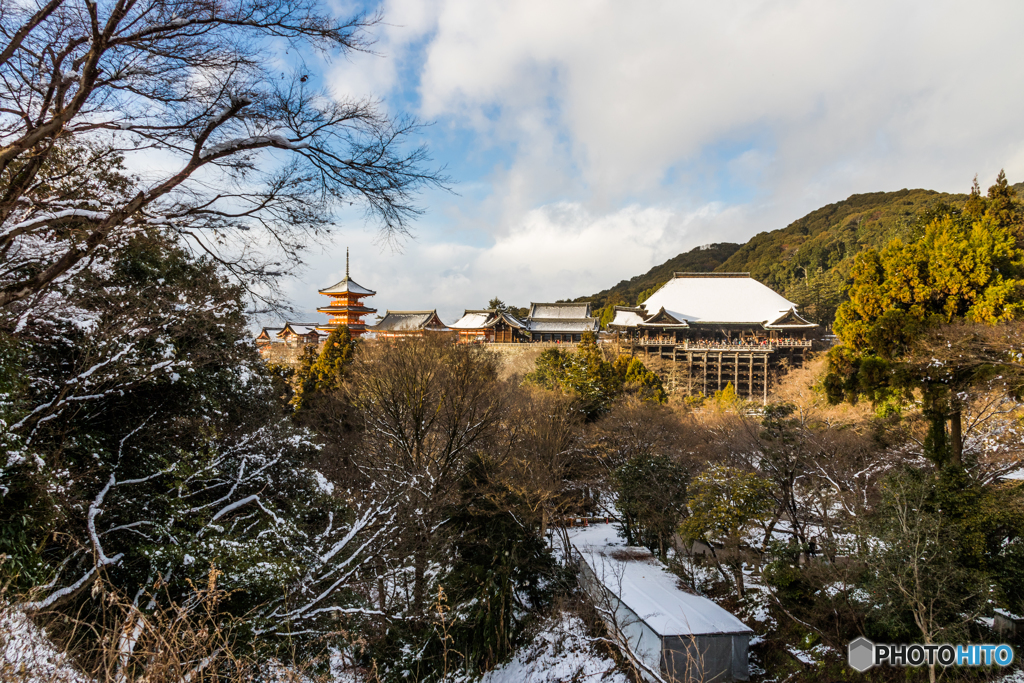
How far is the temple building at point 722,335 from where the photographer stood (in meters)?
26.5

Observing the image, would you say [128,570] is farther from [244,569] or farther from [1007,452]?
[1007,452]

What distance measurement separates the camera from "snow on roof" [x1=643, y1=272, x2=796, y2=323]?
28.9 metres

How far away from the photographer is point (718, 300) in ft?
100

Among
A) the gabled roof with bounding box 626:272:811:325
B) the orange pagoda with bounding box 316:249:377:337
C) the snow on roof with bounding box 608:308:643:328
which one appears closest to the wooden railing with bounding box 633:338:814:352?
the snow on roof with bounding box 608:308:643:328

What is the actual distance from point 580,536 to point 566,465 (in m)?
1.73

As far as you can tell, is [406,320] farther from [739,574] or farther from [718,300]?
[739,574]

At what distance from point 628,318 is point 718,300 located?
5.88m

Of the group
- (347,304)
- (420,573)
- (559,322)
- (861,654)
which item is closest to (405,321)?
(347,304)

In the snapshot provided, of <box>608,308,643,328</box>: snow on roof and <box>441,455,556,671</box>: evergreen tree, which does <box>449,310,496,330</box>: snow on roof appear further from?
<box>441,455,556,671</box>: evergreen tree

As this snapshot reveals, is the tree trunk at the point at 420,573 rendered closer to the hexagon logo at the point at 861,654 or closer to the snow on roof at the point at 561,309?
the hexagon logo at the point at 861,654

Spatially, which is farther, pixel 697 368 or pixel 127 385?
pixel 697 368

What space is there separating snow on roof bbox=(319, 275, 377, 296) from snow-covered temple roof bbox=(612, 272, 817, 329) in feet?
49.0

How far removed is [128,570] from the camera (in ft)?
15.4

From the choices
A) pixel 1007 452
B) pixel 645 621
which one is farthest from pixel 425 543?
pixel 1007 452
